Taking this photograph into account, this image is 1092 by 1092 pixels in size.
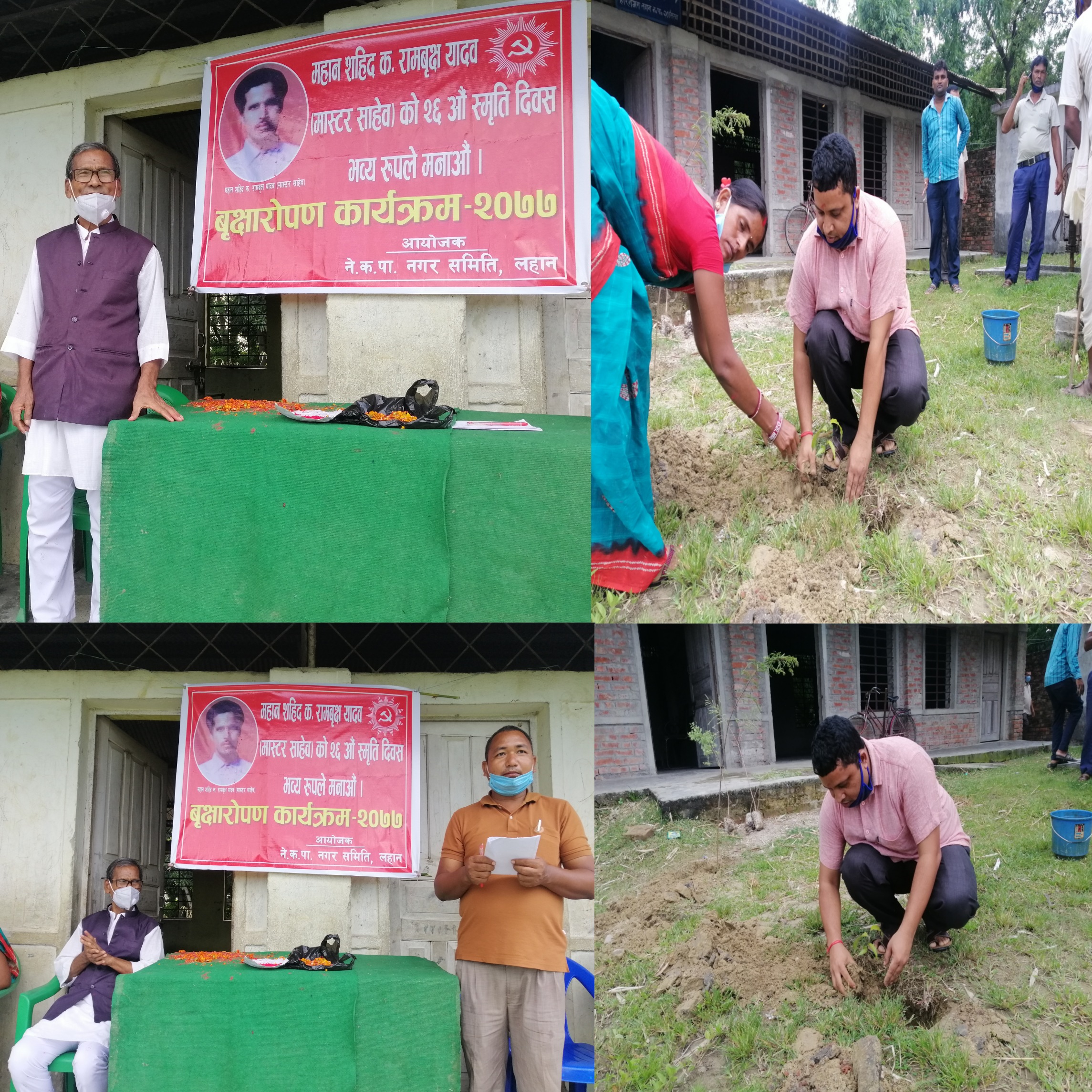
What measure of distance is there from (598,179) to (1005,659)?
2053 millimetres

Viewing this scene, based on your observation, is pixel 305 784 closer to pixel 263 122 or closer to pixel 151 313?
pixel 151 313

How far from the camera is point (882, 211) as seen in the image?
10.2 feet

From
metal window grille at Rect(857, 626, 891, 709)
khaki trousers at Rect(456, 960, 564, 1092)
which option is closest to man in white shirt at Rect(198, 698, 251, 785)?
khaki trousers at Rect(456, 960, 564, 1092)

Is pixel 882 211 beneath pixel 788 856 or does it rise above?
above

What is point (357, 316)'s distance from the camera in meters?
3.96

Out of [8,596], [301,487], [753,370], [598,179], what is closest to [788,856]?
[753,370]

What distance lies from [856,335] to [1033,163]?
2.93 ft

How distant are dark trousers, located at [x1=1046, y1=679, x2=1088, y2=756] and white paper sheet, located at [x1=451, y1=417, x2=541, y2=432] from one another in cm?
194

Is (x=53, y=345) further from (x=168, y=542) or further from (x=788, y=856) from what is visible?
(x=788, y=856)

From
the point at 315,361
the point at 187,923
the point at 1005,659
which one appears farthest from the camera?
the point at 187,923

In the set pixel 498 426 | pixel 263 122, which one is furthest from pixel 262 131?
pixel 498 426

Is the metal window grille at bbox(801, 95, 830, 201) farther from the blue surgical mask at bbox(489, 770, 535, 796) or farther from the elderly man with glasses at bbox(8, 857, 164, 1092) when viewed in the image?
the elderly man with glasses at bbox(8, 857, 164, 1092)

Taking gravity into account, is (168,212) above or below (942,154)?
above

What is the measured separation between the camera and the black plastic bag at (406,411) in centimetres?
334
